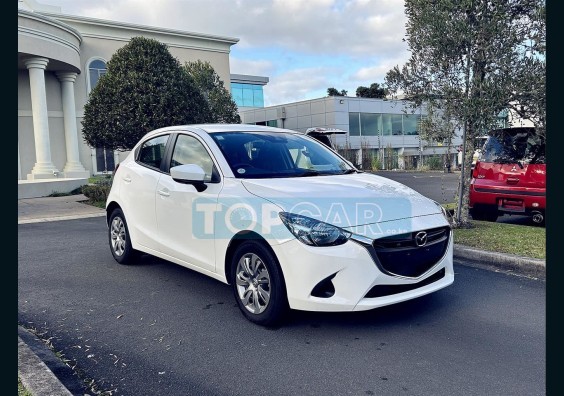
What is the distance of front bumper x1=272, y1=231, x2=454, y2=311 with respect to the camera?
3.63m

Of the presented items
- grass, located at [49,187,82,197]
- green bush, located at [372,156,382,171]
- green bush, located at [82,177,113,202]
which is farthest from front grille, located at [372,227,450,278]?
green bush, located at [372,156,382,171]

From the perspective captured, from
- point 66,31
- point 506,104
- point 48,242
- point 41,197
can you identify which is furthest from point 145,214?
point 66,31

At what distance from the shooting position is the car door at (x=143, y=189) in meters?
5.41

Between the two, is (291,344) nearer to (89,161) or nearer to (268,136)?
(268,136)

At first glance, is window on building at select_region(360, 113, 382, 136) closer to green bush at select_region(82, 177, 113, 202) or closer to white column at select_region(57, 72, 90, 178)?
white column at select_region(57, 72, 90, 178)

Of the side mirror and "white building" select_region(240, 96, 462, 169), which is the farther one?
"white building" select_region(240, 96, 462, 169)

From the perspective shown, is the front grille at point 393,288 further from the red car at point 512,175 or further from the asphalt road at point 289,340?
the red car at point 512,175

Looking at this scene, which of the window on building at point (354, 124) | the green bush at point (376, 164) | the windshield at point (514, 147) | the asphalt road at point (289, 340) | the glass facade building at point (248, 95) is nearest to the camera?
the asphalt road at point (289, 340)

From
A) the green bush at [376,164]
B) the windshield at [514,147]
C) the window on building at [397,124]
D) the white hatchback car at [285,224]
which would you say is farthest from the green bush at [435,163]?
the white hatchback car at [285,224]

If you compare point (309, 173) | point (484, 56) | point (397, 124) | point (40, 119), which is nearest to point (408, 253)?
point (309, 173)

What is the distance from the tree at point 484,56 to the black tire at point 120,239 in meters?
5.06

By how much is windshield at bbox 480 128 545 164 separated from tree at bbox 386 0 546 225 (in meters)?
0.58

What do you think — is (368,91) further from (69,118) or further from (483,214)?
(483,214)

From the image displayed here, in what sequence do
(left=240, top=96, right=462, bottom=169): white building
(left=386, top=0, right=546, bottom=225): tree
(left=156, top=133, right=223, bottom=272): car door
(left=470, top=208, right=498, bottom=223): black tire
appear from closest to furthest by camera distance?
(left=156, top=133, right=223, bottom=272): car door < (left=386, top=0, right=546, bottom=225): tree < (left=470, top=208, right=498, bottom=223): black tire < (left=240, top=96, right=462, bottom=169): white building
